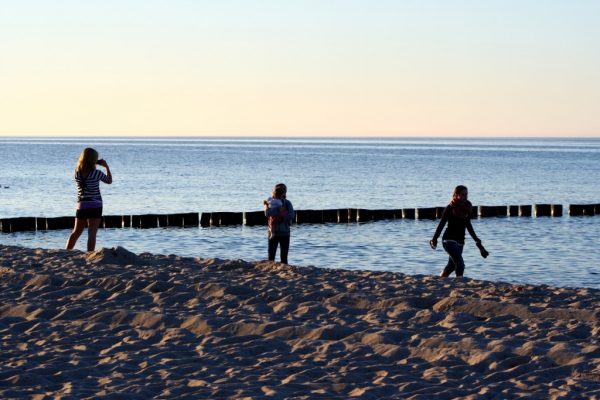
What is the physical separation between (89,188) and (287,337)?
691cm

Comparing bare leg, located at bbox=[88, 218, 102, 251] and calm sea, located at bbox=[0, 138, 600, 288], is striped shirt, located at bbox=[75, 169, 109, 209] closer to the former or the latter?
bare leg, located at bbox=[88, 218, 102, 251]

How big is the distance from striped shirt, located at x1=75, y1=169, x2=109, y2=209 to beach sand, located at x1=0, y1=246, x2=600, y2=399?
1612 millimetres

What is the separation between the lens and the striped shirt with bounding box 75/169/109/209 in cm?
1537

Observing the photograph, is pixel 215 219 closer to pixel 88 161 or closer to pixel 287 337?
pixel 88 161

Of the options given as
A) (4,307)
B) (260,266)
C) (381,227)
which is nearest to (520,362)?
(4,307)

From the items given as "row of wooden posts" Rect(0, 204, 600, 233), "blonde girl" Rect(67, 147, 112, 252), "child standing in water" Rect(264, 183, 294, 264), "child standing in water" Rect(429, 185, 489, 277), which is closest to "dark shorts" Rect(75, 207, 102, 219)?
"blonde girl" Rect(67, 147, 112, 252)

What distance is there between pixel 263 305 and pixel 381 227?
21.4 meters

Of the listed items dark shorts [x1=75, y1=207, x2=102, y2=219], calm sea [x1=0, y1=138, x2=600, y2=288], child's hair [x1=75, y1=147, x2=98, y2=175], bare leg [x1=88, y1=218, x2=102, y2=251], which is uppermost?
child's hair [x1=75, y1=147, x2=98, y2=175]

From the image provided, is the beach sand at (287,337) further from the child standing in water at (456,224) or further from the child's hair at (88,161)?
the child's hair at (88,161)

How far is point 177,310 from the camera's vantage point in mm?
11062

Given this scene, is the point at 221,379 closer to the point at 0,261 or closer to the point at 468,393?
the point at 468,393

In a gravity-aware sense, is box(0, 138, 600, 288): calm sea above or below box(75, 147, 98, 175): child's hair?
below

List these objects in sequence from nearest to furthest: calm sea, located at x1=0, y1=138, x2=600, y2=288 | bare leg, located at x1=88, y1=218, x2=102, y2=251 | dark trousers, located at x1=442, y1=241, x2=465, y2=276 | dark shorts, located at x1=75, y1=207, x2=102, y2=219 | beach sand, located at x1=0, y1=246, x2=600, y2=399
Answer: beach sand, located at x1=0, y1=246, x2=600, y2=399 → dark trousers, located at x1=442, y1=241, x2=465, y2=276 → dark shorts, located at x1=75, y1=207, x2=102, y2=219 → bare leg, located at x1=88, y1=218, x2=102, y2=251 → calm sea, located at x1=0, y1=138, x2=600, y2=288

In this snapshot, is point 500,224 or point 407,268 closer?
point 407,268
